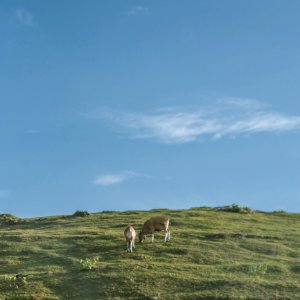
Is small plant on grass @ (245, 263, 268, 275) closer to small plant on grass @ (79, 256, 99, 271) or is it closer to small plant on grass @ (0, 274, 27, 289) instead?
small plant on grass @ (79, 256, 99, 271)

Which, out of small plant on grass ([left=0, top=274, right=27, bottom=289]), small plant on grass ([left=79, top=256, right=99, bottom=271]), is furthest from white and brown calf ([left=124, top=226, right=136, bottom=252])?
small plant on grass ([left=0, top=274, right=27, bottom=289])

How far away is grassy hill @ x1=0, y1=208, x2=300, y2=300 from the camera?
30781 millimetres

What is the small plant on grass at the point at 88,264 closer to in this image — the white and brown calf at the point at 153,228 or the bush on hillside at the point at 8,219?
the white and brown calf at the point at 153,228

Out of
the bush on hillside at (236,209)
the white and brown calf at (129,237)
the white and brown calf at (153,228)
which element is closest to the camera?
the white and brown calf at (129,237)

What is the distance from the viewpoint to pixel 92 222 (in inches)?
2062

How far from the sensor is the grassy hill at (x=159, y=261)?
3078cm

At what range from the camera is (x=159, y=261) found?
35656 millimetres

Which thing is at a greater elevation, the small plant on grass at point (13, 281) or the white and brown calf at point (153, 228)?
the white and brown calf at point (153, 228)

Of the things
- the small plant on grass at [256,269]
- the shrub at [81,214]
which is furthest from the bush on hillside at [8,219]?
the small plant on grass at [256,269]

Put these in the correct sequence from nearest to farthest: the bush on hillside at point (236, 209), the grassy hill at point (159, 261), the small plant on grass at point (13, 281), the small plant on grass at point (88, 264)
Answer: the grassy hill at point (159, 261) → the small plant on grass at point (13, 281) → the small plant on grass at point (88, 264) → the bush on hillside at point (236, 209)

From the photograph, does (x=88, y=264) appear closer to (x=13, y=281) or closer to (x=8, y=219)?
(x=13, y=281)

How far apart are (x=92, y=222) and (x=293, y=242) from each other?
684 inches

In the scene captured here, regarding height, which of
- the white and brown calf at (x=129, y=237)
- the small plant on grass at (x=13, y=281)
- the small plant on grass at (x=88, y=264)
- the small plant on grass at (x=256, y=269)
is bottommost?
the small plant on grass at (x=13, y=281)

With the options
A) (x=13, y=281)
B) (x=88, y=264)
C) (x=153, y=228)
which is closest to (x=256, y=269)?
(x=88, y=264)
